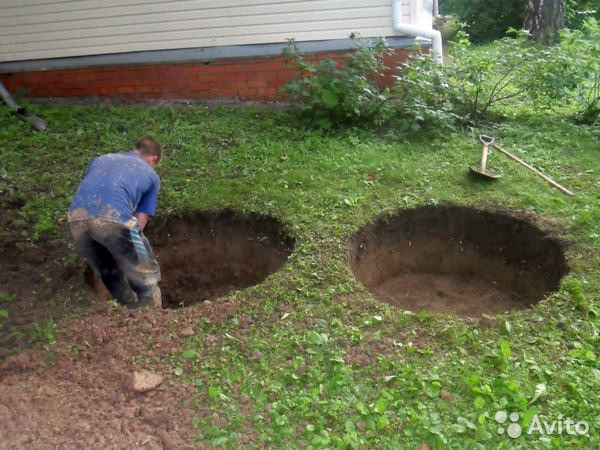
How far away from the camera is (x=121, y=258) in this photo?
4.41m

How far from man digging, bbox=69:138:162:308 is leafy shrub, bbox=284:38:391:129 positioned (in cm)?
315

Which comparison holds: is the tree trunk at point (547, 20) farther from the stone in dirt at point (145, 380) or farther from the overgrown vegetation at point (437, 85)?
the stone in dirt at point (145, 380)

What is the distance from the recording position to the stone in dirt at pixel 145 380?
3.53 meters

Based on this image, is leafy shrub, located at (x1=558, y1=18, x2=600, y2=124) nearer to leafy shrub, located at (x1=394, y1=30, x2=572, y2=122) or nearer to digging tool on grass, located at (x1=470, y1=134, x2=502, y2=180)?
leafy shrub, located at (x1=394, y1=30, x2=572, y2=122)

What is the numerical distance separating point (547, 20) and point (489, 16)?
4048 mm

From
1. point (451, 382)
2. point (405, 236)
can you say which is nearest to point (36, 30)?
point (405, 236)

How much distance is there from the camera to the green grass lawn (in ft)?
10.7

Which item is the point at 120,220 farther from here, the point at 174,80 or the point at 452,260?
the point at 174,80

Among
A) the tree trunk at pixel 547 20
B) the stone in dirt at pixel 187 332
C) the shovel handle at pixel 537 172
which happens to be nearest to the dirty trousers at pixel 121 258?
the stone in dirt at pixel 187 332

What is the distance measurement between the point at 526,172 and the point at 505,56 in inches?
84.8

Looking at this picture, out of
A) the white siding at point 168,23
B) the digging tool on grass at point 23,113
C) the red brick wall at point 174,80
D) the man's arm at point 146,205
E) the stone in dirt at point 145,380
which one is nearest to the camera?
the stone in dirt at point 145,380

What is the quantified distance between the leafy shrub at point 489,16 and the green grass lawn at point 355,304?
10.8 metres

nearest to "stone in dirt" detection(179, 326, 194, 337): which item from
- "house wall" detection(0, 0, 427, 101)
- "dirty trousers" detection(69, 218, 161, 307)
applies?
"dirty trousers" detection(69, 218, 161, 307)

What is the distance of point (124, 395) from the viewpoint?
3.50 meters
